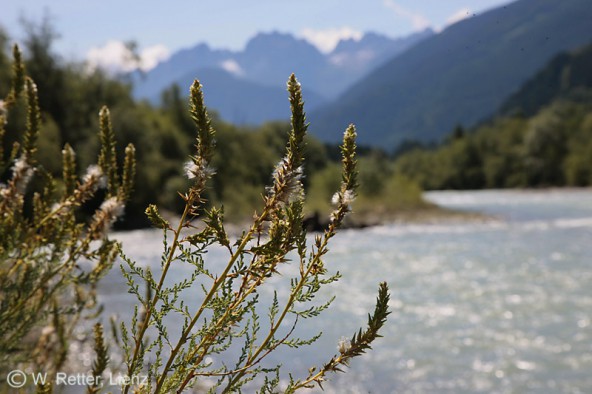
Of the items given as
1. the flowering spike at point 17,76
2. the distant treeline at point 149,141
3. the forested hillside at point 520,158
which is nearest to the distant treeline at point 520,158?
the forested hillside at point 520,158

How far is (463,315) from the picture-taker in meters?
18.5

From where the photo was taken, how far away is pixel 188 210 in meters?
1.56

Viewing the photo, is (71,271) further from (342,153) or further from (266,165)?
(266,165)

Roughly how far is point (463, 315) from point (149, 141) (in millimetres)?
41873

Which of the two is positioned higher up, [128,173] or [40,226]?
[128,173]

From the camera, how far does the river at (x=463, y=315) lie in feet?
44.2

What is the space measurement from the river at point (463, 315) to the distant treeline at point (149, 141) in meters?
16.9

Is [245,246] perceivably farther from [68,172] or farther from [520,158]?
[520,158]

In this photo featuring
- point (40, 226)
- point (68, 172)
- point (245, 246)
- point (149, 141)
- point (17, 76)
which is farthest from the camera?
point (149, 141)

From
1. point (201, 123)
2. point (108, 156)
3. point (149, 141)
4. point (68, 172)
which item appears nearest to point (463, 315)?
point (68, 172)

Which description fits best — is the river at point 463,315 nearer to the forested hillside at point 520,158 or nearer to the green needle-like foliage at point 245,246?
the green needle-like foliage at point 245,246

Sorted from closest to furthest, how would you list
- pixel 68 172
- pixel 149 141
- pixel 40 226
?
pixel 40 226
pixel 68 172
pixel 149 141

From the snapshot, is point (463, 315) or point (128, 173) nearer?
point (128, 173)

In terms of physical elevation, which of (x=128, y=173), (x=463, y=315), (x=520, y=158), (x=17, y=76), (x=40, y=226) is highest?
(x=520, y=158)
